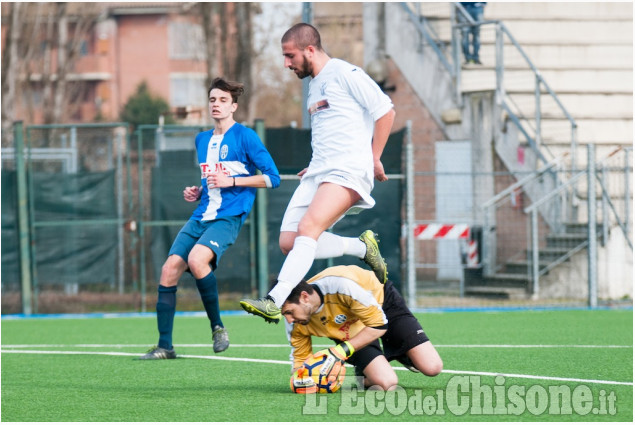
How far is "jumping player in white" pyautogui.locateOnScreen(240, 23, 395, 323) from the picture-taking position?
762cm

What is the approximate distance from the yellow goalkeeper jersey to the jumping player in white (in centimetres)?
30

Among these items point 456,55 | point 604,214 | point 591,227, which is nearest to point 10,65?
point 456,55

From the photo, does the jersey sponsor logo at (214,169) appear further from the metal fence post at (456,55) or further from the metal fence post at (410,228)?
the metal fence post at (456,55)

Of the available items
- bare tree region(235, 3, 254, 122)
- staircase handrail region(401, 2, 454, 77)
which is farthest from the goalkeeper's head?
bare tree region(235, 3, 254, 122)

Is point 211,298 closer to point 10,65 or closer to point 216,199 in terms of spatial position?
point 216,199

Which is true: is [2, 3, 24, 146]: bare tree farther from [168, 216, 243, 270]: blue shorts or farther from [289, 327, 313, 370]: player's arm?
[289, 327, 313, 370]: player's arm

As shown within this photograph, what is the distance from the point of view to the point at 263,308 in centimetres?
699

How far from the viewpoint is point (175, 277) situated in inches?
375

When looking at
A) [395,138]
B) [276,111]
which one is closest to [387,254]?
[395,138]

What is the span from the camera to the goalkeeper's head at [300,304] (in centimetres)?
720

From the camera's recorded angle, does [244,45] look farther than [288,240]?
Yes

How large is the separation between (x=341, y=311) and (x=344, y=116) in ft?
4.16

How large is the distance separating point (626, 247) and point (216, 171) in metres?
10.5

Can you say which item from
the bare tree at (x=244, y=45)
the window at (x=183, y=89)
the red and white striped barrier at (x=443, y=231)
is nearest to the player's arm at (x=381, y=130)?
the red and white striped barrier at (x=443, y=231)
